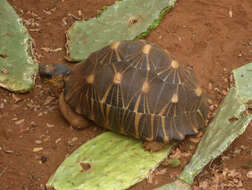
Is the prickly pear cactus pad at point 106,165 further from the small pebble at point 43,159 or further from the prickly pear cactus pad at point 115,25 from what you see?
the prickly pear cactus pad at point 115,25

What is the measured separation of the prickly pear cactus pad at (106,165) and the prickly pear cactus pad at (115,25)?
4.39ft

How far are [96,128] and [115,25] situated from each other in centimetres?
163

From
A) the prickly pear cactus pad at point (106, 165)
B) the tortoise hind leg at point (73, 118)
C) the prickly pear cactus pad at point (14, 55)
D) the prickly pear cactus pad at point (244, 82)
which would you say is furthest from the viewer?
the prickly pear cactus pad at point (14, 55)

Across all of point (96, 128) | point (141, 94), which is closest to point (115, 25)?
point (96, 128)

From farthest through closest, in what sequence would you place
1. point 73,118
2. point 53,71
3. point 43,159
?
point 53,71, point 73,118, point 43,159

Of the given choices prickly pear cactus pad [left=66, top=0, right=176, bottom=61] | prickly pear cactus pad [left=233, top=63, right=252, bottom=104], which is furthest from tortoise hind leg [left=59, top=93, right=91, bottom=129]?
prickly pear cactus pad [left=233, top=63, right=252, bottom=104]

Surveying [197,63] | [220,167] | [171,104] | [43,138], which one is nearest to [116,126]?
[171,104]

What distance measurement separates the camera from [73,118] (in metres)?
3.07

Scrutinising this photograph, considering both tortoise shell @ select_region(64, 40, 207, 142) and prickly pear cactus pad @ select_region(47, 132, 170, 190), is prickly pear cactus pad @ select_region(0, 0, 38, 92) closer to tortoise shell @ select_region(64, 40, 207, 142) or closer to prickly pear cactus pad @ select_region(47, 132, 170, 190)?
tortoise shell @ select_region(64, 40, 207, 142)

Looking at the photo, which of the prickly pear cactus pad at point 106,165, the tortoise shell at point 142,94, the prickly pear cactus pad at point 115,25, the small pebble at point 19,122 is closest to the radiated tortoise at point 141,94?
the tortoise shell at point 142,94

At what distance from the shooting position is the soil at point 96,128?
8.64 feet

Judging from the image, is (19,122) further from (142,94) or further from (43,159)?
(142,94)

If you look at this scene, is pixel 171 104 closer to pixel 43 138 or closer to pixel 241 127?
pixel 241 127

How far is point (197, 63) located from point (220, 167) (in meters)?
1.53
